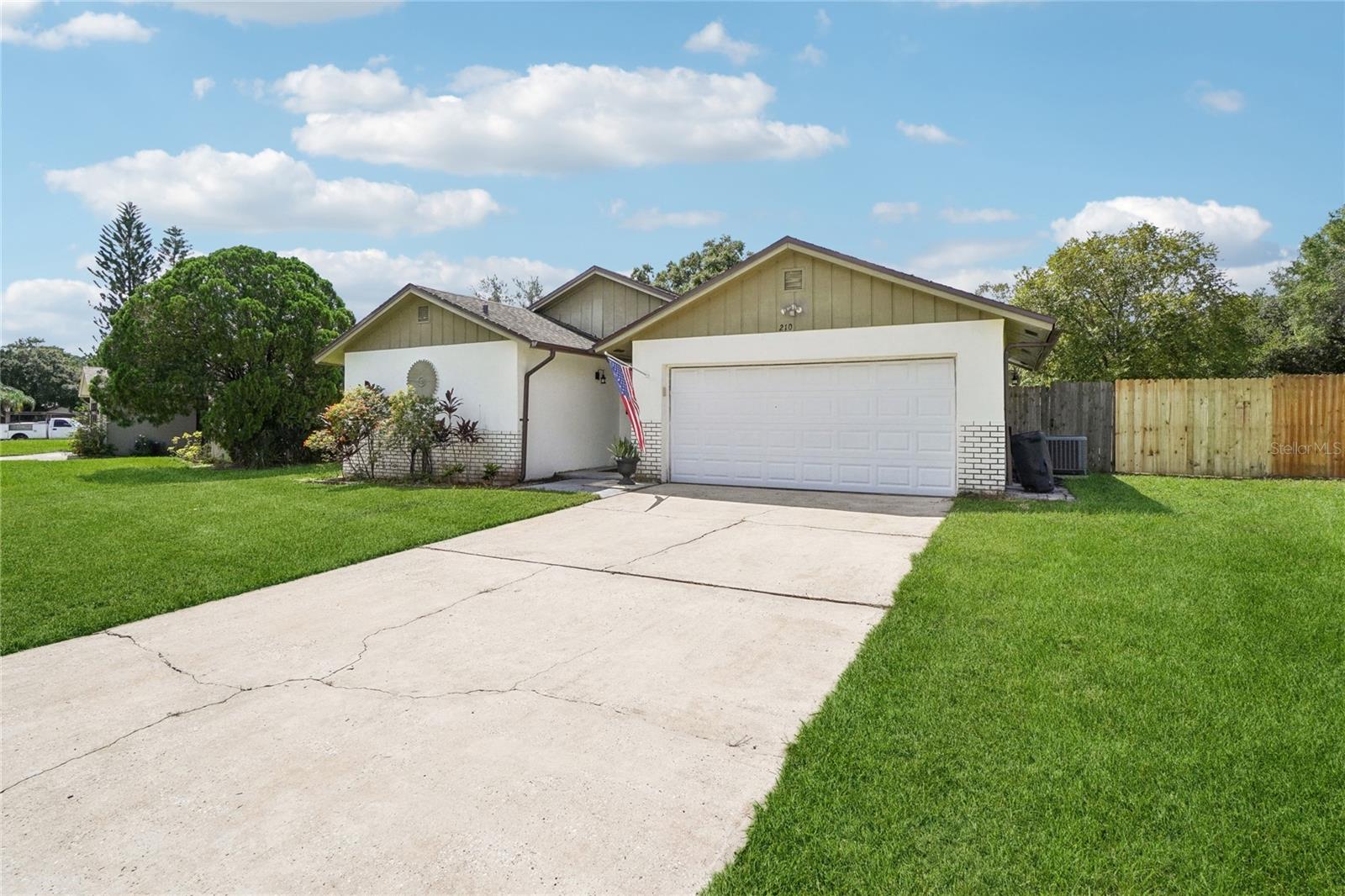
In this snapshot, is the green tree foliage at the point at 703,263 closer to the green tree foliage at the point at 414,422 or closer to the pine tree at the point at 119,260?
the green tree foliage at the point at 414,422

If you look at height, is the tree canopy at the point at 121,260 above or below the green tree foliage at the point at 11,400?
above

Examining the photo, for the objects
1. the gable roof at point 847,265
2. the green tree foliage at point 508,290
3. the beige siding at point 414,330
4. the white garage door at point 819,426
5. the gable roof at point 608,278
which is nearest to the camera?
the gable roof at point 847,265

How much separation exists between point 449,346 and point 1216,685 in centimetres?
1279

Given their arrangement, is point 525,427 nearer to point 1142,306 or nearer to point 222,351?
point 222,351

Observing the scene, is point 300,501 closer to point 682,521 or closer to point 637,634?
point 682,521

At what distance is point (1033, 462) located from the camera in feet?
35.3

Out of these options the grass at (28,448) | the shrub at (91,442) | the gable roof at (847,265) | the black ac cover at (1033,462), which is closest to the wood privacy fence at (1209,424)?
the gable roof at (847,265)

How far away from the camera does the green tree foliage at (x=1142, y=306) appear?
1850cm

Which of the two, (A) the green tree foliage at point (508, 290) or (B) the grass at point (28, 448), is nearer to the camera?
(B) the grass at point (28, 448)

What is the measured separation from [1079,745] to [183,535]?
8685 mm

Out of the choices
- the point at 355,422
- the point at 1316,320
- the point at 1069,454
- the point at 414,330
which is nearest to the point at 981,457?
the point at 1069,454

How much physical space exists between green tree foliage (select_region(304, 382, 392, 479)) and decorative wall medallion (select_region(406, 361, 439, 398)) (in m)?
0.65

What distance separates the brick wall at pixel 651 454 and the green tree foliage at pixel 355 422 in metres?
5.03

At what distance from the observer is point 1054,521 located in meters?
7.67
